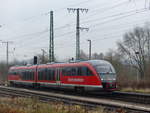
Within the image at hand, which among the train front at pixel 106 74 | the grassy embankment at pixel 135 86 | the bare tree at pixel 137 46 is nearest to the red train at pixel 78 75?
the train front at pixel 106 74

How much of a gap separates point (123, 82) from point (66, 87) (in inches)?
323

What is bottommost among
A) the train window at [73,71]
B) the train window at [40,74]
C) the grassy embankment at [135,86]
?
the grassy embankment at [135,86]

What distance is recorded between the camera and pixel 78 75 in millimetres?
24375

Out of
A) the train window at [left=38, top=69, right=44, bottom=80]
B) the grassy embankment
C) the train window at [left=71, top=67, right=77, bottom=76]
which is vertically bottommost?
the grassy embankment

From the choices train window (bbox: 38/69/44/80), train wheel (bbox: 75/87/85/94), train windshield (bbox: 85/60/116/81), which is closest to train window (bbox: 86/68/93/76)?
train windshield (bbox: 85/60/116/81)

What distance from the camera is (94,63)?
2305 centimetres

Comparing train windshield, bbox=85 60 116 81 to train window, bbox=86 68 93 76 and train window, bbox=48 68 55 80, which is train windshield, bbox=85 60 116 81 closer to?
train window, bbox=86 68 93 76

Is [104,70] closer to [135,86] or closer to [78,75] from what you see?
[78,75]

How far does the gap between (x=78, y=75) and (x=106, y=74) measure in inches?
109

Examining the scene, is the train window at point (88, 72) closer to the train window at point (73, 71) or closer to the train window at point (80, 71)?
the train window at point (80, 71)

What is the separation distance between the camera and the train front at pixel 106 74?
72.2ft

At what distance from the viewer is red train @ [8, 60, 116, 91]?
2227cm

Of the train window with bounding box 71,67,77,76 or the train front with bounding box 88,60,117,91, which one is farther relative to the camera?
the train window with bounding box 71,67,77,76

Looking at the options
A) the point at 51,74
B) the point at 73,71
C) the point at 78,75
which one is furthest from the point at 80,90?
the point at 51,74
